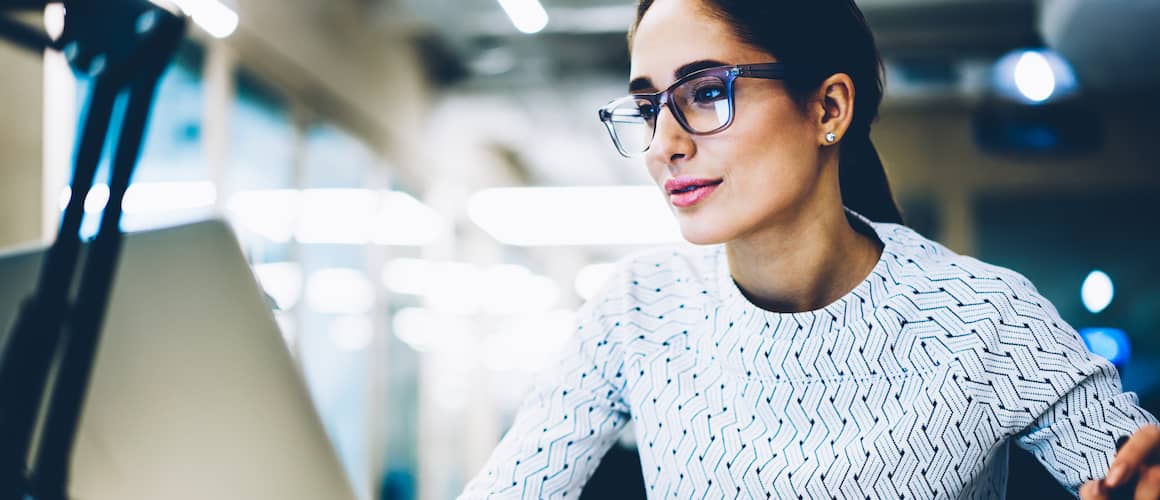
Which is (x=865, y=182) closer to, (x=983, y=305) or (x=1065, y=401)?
(x=983, y=305)

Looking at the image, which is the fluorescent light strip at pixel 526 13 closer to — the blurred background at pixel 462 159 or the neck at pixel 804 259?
the blurred background at pixel 462 159

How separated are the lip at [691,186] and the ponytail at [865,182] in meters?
0.27

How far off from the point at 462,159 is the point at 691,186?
6.43m

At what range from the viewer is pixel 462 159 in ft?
23.8

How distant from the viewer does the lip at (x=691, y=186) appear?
94cm

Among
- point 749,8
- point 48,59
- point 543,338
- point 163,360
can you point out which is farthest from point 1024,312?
point 543,338

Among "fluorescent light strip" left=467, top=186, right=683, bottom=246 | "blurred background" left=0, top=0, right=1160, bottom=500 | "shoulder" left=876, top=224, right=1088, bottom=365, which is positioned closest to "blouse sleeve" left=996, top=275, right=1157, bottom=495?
"shoulder" left=876, top=224, right=1088, bottom=365

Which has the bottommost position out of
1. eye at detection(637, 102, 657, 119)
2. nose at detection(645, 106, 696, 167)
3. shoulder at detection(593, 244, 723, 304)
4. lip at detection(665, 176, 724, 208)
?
shoulder at detection(593, 244, 723, 304)

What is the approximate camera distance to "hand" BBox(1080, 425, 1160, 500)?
69 cm

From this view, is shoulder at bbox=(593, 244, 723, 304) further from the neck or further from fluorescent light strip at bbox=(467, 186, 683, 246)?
fluorescent light strip at bbox=(467, 186, 683, 246)

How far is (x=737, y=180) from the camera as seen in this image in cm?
94

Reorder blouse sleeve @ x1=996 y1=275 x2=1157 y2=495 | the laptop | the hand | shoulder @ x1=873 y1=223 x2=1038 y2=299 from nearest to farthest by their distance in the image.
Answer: the laptop → the hand → blouse sleeve @ x1=996 y1=275 x2=1157 y2=495 → shoulder @ x1=873 y1=223 x2=1038 y2=299

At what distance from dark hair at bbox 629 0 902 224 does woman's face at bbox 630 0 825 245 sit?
0.02 meters

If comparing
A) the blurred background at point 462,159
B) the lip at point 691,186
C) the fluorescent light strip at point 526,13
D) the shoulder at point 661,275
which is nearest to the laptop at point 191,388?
the lip at point 691,186
